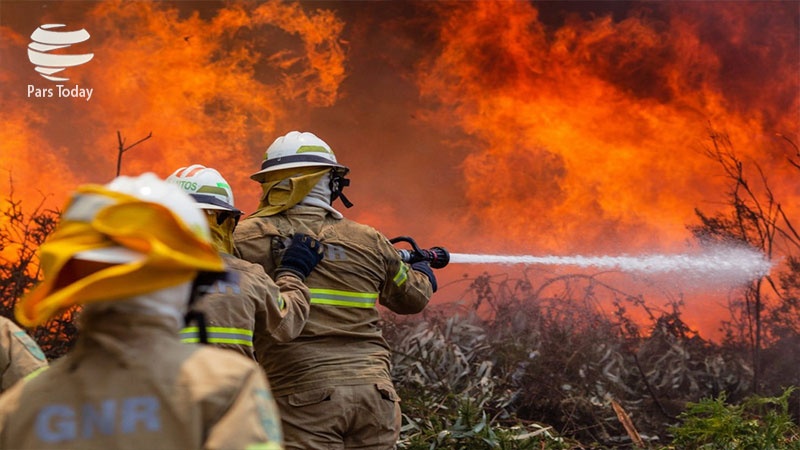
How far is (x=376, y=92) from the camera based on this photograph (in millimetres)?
9055

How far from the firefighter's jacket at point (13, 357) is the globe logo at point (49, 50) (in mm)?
5837

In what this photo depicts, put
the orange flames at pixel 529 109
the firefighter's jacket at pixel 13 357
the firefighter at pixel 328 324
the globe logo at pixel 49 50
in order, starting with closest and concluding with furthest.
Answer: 1. the firefighter's jacket at pixel 13 357
2. the firefighter at pixel 328 324
3. the globe logo at pixel 49 50
4. the orange flames at pixel 529 109

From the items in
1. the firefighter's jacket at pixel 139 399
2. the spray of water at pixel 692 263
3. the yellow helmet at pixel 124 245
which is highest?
the spray of water at pixel 692 263

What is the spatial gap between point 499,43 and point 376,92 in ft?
4.11

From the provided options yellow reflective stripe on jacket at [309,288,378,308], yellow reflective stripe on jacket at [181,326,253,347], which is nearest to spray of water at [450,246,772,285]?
yellow reflective stripe on jacket at [309,288,378,308]

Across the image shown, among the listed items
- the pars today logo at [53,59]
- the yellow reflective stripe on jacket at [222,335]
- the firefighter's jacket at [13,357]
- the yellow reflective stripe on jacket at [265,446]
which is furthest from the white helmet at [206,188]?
the pars today logo at [53,59]

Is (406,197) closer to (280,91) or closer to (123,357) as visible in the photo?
(280,91)

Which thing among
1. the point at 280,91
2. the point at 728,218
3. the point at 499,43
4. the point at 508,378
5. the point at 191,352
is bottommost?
the point at 508,378

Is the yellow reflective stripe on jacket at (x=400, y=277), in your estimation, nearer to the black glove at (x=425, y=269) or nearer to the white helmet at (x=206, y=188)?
the black glove at (x=425, y=269)

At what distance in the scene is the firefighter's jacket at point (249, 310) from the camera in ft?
Result: 13.4

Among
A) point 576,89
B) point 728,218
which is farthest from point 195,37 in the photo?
point 728,218

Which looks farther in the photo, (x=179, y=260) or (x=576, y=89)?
(x=576, y=89)

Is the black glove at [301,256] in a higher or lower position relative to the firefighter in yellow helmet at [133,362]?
higher

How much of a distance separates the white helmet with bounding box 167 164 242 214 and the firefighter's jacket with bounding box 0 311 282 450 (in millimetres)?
2580
